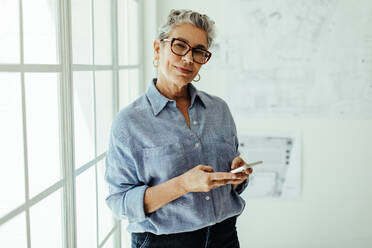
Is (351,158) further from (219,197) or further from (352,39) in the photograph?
(219,197)

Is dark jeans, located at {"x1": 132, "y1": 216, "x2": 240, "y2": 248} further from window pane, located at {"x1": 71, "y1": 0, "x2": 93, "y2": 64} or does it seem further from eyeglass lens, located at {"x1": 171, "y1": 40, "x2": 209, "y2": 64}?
window pane, located at {"x1": 71, "y1": 0, "x2": 93, "y2": 64}

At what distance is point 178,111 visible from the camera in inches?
56.3

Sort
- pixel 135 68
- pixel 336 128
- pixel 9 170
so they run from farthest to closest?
pixel 336 128 → pixel 135 68 → pixel 9 170

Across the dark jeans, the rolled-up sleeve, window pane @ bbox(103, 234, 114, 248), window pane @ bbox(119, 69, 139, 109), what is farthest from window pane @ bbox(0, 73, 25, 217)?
window pane @ bbox(119, 69, 139, 109)

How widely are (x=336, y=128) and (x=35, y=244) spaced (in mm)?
2230

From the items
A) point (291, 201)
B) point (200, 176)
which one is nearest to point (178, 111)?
point (200, 176)

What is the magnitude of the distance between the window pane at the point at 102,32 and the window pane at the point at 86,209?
1.74 feet

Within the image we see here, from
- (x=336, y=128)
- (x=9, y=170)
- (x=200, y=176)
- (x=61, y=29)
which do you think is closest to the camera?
(x=9, y=170)

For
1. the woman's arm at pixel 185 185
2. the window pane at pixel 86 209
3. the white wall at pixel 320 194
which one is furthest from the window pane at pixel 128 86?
the woman's arm at pixel 185 185

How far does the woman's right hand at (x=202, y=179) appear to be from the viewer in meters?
1.22

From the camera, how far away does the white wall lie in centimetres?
286

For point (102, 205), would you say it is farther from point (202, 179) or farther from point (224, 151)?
point (202, 179)

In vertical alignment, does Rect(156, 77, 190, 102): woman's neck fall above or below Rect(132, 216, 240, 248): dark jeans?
above

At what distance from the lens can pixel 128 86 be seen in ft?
8.32
